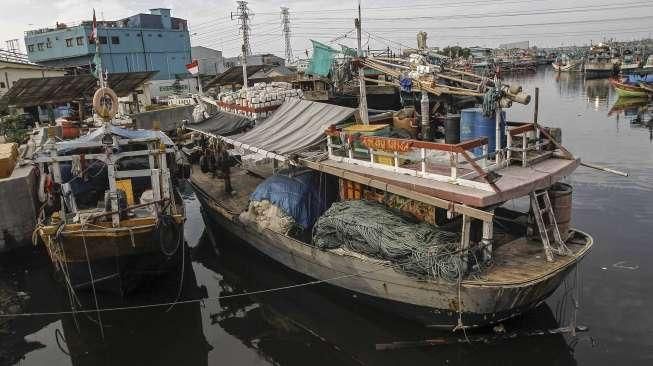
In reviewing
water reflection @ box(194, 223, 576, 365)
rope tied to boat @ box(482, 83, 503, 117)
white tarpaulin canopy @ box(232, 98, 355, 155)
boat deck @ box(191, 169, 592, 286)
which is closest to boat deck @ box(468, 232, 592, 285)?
boat deck @ box(191, 169, 592, 286)

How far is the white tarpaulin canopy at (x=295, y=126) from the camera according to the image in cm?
1231

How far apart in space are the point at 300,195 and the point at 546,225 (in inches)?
228

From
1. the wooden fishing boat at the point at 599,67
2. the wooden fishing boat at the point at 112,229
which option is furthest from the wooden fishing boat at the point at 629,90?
the wooden fishing boat at the point at 112,229

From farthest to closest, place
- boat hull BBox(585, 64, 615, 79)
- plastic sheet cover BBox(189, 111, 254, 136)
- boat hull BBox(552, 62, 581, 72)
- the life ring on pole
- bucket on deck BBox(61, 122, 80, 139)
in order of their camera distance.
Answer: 1. boat hull BBox(552, 62, 581, 72)
2. boat hull BBox(585, 64, 615, 79)
3. bucket on deck BBox(61, 122, 80, 139)
4. plastic sheet cover BBox(189, 111, 254, 136)
5. the life ring on pole

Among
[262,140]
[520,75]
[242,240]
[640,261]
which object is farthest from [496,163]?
[520,75]

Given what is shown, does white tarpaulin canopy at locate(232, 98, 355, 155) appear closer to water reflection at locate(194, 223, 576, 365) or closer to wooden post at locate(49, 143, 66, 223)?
water reflection at locate(194, 223, 576, 365)

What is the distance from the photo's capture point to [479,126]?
9961 mm

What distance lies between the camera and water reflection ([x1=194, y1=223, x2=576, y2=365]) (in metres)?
9.00

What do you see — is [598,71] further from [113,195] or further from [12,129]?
[113,195]

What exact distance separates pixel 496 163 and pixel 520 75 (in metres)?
92.1

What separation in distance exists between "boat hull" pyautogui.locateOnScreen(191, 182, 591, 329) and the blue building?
42462 mm

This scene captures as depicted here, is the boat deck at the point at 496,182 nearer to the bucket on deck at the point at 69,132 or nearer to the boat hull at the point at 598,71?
the bucket on deck at the point at 69,132

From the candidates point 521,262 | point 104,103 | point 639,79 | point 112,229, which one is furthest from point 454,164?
point 639,79

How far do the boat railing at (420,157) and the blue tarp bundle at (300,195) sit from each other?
1097mm
